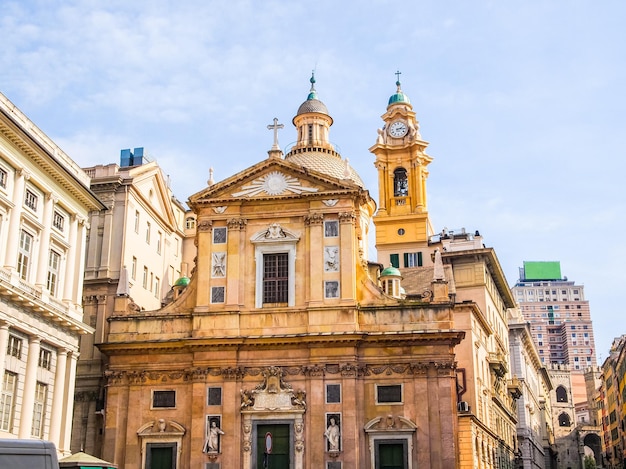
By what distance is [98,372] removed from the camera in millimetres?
44031

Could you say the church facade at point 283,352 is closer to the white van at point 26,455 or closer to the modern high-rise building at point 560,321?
the white van at point 26,455

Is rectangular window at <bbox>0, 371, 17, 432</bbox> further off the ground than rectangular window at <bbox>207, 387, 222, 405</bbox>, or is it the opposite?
rectangular window at <bbox>207, 387, 222, 405</bbox>

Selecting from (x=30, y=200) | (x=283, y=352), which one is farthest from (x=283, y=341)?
(x=30, y=200)

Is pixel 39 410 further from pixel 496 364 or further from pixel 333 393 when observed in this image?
pixel 496 364

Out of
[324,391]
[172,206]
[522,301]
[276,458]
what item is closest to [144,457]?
[276,458]

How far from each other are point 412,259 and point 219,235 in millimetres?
28811

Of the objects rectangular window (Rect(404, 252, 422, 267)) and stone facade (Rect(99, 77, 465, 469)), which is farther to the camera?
rectangular window (Rect(404, 252, 422, 267))

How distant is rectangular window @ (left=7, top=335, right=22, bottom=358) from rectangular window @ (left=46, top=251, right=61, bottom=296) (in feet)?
12.2

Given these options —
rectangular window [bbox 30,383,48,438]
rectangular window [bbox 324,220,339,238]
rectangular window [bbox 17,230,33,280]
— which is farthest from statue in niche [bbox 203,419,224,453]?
rectangular window [bbox 17,230,33,280]

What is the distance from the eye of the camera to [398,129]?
Answer: 236 ft

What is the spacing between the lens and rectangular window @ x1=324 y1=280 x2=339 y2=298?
3997 cm

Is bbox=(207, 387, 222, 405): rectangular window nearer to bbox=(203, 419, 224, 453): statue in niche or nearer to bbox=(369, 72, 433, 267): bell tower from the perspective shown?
bbox=(203, 419, 224, 453): statue in niche

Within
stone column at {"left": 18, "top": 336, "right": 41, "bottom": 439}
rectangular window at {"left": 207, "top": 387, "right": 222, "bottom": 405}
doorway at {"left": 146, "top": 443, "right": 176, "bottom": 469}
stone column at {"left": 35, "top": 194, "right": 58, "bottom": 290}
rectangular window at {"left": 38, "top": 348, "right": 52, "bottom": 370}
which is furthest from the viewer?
rectangular window at {"left": 207, "top": 387, "right": 222, "bottom": 405}

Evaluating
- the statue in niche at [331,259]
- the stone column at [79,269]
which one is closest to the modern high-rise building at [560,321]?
the statue in niche at [331,259]
